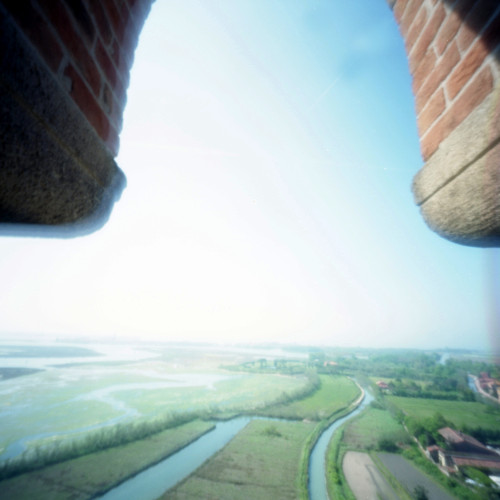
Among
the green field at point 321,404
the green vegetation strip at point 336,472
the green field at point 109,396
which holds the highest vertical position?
the green vegetation strip at point 336,472

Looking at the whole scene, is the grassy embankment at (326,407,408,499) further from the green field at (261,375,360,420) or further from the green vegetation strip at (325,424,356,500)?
the green field at (261,375,360,420)

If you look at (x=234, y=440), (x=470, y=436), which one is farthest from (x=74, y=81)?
(x=470, y=436)

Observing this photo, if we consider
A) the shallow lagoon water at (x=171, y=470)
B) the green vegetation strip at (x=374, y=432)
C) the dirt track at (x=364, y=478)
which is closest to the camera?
the dirt track at (x=364, y=478)

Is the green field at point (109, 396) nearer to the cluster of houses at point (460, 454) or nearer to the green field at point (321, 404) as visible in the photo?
the green field at point (321, 404)

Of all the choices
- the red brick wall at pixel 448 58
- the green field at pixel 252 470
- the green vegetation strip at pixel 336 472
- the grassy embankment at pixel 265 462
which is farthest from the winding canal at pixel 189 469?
the red brick wall at pixel 448 58

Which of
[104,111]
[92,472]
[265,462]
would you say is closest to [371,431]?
[265,462]

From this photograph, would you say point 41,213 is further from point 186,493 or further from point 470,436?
point 470,436
